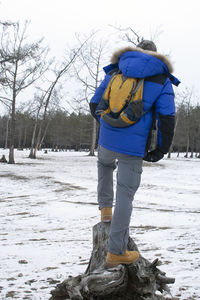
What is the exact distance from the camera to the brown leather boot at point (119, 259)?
282 centimetres

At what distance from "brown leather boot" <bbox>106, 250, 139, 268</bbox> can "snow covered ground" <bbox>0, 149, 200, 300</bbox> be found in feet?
2.86

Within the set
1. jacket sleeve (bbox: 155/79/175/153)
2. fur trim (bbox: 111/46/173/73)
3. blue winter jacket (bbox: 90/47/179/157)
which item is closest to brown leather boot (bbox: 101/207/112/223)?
blue winter jacket (bbox: 90/47/179/157)

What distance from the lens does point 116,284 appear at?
8.76 ft

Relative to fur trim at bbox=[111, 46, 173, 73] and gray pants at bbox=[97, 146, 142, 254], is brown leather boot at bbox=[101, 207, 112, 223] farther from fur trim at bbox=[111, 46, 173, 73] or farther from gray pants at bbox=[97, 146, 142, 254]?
fur trim at bbox=[111, 46, 173, 73]

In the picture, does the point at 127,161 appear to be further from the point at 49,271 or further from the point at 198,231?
the point at 198,231

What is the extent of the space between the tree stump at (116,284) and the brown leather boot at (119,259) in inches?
1.6

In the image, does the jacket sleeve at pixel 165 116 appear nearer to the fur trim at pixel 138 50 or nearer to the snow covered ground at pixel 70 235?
the fur trim at pixel 138 50

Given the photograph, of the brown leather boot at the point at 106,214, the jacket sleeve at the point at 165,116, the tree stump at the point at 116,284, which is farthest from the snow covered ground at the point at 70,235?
the jacket sleeve at the point at 165,116

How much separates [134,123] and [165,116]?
0.92 feet

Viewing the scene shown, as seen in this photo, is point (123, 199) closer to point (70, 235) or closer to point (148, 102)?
point (148, 102)

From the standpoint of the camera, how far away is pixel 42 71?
2555cm

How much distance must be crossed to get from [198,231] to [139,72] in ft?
15.1

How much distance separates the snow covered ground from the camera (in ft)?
12.6

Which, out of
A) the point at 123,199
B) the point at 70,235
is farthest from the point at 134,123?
the point at 70,235
